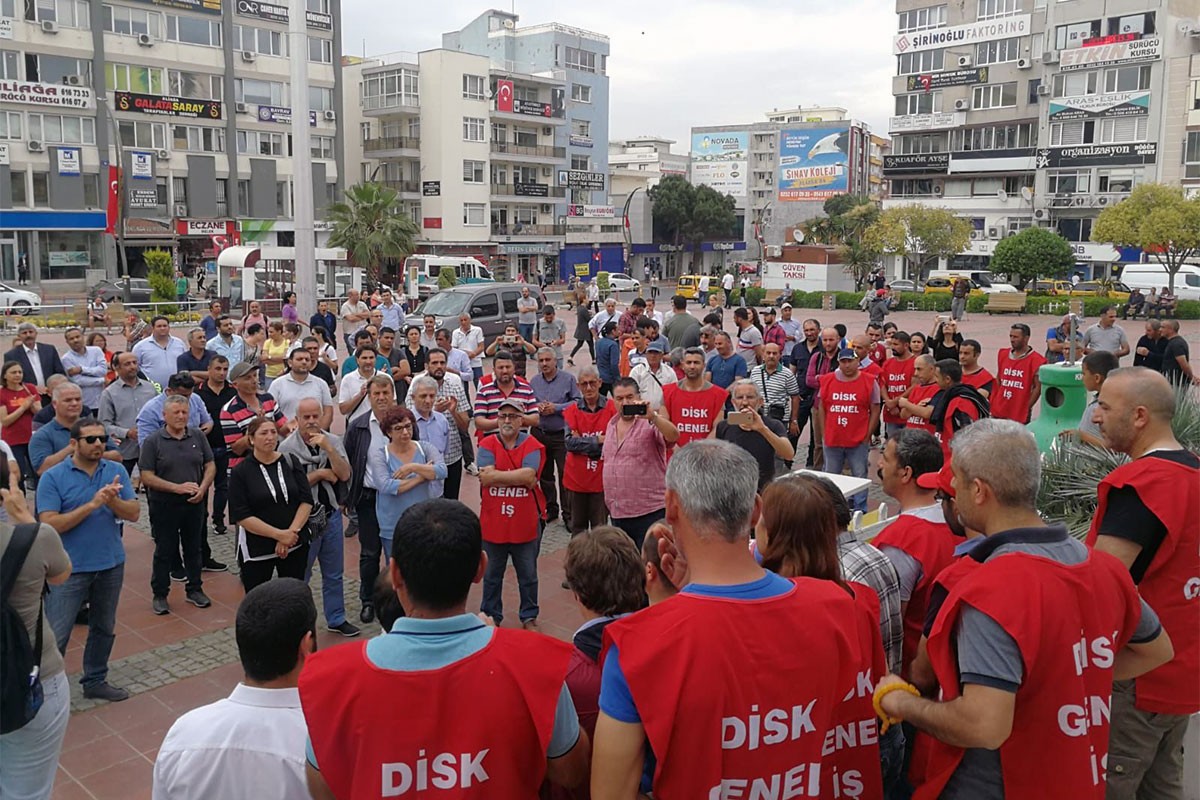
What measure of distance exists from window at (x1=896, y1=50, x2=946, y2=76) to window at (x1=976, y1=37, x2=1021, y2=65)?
2461 millimetres

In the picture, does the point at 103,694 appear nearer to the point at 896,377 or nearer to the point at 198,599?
the point at 198,599

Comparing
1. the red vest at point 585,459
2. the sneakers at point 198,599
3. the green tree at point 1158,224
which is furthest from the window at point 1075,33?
the sneakers at point 198,599

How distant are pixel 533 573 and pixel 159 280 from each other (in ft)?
105

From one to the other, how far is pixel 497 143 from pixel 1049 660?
58.6m

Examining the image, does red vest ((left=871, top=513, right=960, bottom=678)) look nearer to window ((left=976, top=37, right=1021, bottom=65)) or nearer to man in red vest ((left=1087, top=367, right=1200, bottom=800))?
man in red vest ((left=1087, top=367, right=1200, bottom=800))

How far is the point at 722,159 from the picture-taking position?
98188 mm

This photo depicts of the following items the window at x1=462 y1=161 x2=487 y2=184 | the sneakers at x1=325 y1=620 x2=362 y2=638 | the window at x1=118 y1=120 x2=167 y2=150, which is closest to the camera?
the sneakers at x1=325 y1=620 x2=362 y2=638

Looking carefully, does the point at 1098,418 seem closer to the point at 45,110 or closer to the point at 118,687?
the point at 118,687

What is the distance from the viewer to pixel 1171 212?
38219 mm

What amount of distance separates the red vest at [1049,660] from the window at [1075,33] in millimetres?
62818

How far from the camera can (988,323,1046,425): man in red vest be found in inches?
378

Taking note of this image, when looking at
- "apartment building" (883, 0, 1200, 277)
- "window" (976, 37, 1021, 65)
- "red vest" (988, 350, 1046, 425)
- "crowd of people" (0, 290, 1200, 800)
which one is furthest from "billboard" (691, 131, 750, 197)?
"crowd of people" (0, 290, 1200, 800)

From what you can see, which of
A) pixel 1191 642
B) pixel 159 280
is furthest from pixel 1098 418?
pixel 159 280

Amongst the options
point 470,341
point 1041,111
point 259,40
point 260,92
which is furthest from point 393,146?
point 470,341
